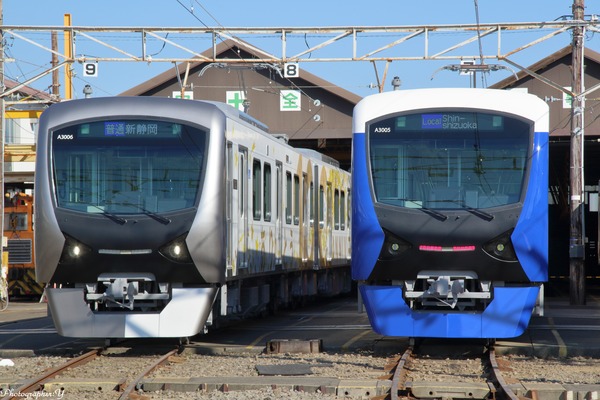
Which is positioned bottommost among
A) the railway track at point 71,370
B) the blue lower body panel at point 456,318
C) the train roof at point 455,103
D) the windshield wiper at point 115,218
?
the railway track at point 71,370

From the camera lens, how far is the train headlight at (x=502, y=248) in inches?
490

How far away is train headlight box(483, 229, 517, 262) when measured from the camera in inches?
490

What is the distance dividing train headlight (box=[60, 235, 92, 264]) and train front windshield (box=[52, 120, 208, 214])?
0.40m

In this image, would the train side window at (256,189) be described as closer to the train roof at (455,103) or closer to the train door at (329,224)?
the train roof at (455,103)

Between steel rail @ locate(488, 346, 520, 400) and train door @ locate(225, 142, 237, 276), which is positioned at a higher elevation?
train door @ locate(225, 142, 237, 276)

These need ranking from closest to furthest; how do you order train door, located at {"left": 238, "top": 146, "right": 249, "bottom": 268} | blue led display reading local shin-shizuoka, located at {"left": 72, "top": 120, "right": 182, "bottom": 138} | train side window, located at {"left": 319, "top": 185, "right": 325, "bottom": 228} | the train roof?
the train roof, blue led display reading local shin-shizuoka, located at {"left": 72, "top": 120, "right": 182, "bottom": 138}, train door, located at {"left": 238, "top": 146, "right": 249, "bottom": 268}, train side window, located at {"left": 319, "top": 185, "right": 325, "bottom": 228}

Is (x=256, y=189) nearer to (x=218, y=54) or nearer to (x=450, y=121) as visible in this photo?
(x=450, y=121)

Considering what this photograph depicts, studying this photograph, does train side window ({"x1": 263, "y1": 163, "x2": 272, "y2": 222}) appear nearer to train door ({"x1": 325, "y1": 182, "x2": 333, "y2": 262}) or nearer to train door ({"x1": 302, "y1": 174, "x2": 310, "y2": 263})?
train door ({"x1": 302, "y1": 174, "x2": 310, "y2": 263})

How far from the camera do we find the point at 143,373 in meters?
11.1

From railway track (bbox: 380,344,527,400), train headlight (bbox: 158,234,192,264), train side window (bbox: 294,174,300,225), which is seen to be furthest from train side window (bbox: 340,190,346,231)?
railway track (bbox: 380,344,527,400)

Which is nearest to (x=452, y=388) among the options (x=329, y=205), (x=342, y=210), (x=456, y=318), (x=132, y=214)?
(x=456, y=318)

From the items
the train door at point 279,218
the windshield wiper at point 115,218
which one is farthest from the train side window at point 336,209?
the windshield wiper at point 115,218

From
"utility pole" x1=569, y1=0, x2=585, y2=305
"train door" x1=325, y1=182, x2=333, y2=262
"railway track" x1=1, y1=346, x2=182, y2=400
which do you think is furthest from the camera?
"train door" x1=325, y1=182, x2=333, y2=262

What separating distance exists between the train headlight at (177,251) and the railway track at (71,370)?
114 centimetres
